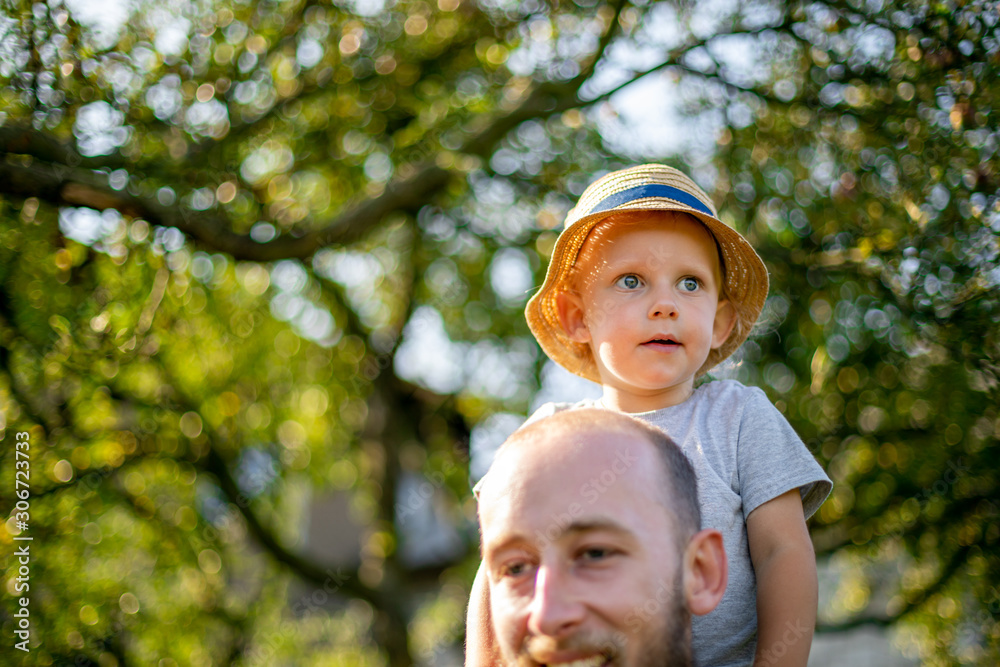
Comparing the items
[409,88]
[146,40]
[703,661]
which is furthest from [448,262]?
[703,661]

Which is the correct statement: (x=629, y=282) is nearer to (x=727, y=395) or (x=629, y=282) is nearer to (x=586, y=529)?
(x=727, y=395)

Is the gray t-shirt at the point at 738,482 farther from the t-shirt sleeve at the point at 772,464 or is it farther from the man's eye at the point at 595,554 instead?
the man's eye at the point at 595,554

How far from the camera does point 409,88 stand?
4.92 meters

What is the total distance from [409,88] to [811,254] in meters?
2.75

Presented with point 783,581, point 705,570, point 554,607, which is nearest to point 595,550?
point 554,607

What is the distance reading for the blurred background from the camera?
3008mm

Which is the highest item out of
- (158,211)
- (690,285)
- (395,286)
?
(690,285)

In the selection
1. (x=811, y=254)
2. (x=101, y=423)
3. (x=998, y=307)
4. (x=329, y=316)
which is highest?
(x=998, y=307)

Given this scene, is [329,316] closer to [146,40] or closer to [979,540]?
[146,40]

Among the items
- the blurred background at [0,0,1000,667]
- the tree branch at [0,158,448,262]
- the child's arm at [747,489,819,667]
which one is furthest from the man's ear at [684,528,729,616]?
the tree branch at [0,158,448,262]

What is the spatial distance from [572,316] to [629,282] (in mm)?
312

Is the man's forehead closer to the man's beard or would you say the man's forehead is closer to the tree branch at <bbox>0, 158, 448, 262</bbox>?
the man's beard

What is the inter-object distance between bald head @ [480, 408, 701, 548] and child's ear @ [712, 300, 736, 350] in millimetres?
662

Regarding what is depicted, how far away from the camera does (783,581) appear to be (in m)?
1.66
